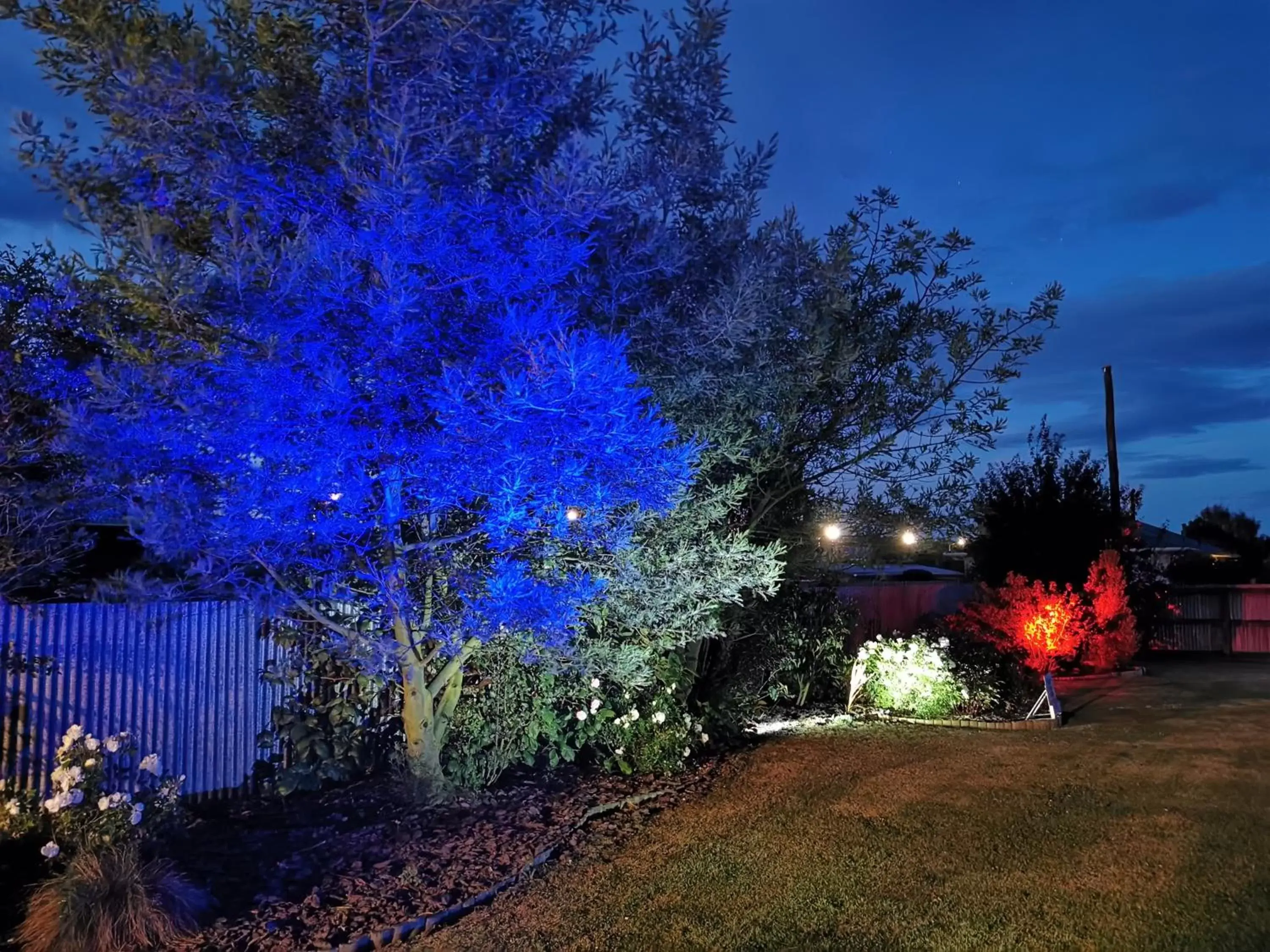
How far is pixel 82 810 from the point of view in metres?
5.89

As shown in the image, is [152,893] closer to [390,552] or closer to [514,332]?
[390,552]

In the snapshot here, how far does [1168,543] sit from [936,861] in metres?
27.2

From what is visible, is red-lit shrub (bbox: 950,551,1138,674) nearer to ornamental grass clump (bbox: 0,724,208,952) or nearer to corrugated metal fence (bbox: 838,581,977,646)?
corrugated metal fence (bbox: 838,581,977,646)

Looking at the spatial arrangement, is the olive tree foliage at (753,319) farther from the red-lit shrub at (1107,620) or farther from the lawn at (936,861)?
the red-lit shrub at (1107,620)

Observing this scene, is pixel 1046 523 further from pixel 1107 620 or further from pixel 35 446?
pixel 35 446

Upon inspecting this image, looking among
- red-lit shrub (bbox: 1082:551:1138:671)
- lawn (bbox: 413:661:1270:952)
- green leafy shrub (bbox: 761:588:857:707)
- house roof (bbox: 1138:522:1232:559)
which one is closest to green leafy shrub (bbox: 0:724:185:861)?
lawn (bbox: 413:661:1270:952)

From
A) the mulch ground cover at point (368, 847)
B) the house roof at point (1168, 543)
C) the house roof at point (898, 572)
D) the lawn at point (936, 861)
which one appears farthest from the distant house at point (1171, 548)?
the mulch ground cover at point (368, 847)

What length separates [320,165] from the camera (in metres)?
6.80

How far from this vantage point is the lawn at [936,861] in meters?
5.12

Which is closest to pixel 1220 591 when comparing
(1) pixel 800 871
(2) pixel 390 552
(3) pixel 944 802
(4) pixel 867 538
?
(4) pixel 867 538

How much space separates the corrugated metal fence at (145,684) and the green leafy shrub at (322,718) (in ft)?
0.64

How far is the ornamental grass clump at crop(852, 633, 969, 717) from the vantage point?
12477 mm

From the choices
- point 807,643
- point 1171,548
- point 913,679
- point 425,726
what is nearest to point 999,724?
point 913,679

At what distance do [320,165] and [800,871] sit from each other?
556cm
